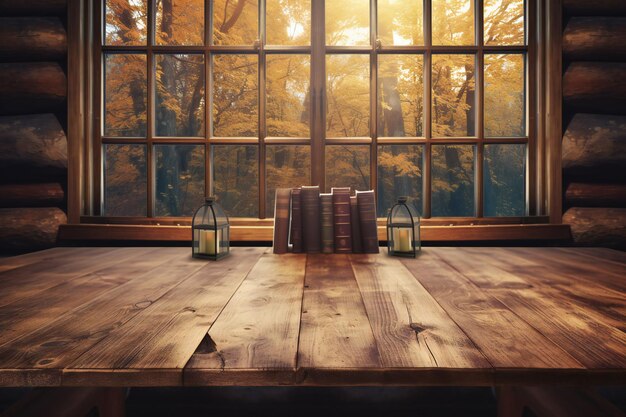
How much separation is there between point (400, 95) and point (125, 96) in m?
1.59

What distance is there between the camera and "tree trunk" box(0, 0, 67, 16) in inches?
83.7

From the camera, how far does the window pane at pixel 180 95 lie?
2289 millimetres

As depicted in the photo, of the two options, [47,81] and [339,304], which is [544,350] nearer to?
[339,304]

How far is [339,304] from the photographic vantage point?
0.99 m

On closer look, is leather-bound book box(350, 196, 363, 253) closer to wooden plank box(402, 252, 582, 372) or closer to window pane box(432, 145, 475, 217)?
wooden plank box(402, 252, 582, 372)

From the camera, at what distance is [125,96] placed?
7.55 ft

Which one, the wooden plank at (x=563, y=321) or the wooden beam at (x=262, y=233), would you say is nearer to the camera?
the wooden plank at (x=563, y=321)

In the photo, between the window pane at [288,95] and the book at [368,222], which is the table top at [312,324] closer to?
the book at [368,222]

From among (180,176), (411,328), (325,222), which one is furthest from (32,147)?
(411,328)

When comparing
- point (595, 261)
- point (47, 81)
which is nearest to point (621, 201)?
point (595, 261)

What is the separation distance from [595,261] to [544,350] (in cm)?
108

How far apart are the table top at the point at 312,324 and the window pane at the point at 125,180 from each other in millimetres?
871

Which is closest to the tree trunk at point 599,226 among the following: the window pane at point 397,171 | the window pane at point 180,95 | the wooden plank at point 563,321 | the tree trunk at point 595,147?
the tree trunk at point 595,147

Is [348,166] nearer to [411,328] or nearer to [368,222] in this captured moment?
[368,222]
